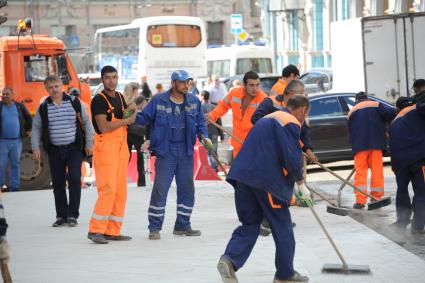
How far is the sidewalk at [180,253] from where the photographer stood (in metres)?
10.2

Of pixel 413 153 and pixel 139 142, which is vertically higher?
pixel 413 153

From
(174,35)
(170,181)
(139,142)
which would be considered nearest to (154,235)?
(170,181)

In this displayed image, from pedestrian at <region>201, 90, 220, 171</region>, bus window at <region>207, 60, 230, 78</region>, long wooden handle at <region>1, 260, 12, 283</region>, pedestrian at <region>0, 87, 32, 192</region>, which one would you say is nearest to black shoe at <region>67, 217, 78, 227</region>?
long wooden handle at <region>1, 260, 12, 283</region>

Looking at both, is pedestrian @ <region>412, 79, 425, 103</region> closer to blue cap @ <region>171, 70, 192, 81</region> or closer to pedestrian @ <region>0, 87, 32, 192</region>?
blue cap @ <region>171, 70, 192, 81</region>

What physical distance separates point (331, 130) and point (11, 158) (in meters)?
5.59

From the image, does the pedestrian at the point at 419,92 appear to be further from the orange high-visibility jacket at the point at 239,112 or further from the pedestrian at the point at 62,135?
the pedestrian at the point at 62,135

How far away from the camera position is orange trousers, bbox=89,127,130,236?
12070mm

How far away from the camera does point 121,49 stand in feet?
152

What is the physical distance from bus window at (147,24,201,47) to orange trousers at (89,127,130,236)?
101 feet

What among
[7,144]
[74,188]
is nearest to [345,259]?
[74,188]

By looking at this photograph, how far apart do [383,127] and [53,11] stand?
68.5 metres

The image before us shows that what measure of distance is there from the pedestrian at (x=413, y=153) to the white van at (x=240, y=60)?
Result: 33.2 metres

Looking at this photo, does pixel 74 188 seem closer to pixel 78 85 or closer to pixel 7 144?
pixel 7 144

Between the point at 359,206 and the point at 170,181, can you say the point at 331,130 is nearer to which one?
the point at 359,206
